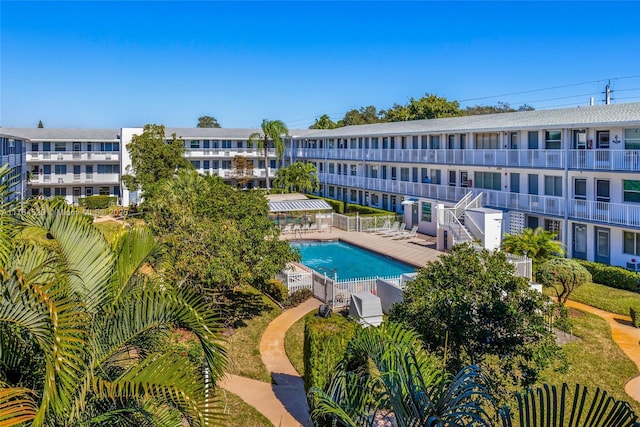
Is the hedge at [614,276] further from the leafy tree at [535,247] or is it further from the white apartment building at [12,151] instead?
the white apartment building at [12,151]

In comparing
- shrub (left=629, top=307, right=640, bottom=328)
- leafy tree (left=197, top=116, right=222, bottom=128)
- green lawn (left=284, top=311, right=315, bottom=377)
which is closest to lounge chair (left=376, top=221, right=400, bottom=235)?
green lawn (left=284, top=311, right=315, bottom=377)

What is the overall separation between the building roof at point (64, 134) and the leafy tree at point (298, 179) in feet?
65.8

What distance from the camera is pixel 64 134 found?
60750 millimetres

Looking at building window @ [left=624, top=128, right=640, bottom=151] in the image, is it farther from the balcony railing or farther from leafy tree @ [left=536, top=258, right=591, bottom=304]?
leafy tree @ [left=536, top=258, right=591, bottom=304]

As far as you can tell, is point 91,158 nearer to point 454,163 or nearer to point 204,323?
point 454,163

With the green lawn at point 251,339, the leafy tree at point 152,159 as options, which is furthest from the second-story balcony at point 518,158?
the green lawn at point 251,339

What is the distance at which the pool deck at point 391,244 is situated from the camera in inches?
1286

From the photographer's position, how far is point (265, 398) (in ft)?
46.1

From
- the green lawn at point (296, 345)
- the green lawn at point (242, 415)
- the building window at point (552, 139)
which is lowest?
the green lawn at point (242, 415)

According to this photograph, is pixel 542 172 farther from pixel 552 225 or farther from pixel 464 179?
pixel 464 179

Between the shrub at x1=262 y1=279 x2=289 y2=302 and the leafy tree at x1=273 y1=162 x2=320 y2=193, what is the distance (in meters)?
32.6

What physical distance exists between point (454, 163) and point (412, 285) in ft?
92.3

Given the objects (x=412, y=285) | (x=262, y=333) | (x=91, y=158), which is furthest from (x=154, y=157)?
(x=412, y=285)

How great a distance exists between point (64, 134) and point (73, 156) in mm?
3121
